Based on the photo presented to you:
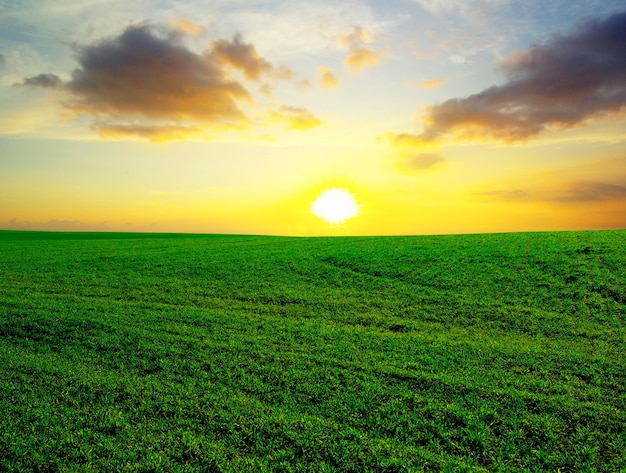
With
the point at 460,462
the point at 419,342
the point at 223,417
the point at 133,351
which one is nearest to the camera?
the point at 460,462

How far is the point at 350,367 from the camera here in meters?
14.7

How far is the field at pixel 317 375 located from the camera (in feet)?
32.4

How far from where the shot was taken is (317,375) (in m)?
14.0

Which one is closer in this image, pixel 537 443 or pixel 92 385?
pixel 537 443

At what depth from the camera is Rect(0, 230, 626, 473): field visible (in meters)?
9.87

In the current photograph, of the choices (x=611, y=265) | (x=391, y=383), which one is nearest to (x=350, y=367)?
(x=391, y=383)

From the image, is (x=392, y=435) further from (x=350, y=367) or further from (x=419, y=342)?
(x=419, y=342)

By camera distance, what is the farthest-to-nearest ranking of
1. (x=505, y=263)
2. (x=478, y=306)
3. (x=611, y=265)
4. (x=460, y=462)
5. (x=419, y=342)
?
(x=505, y=263) < (x=611, y=265) < (x=478, y=306) < (x=419, y=342) < (x=460, y=462)

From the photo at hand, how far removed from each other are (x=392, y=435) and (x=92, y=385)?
9.62 metres

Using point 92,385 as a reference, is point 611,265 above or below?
above

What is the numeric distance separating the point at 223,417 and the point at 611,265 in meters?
33.8

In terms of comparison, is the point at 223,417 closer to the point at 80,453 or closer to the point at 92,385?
the point at 80,453

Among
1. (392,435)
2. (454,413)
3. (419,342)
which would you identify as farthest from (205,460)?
(419,342)

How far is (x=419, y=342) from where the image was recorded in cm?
1767
